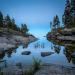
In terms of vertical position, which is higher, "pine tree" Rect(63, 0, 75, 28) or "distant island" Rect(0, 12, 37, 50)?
"pine tree" Rect(63, 0, 75, 28)

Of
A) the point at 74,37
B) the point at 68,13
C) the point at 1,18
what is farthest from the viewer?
the point at 1,18

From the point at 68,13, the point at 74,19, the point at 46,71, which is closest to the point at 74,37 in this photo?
the point at 74,19

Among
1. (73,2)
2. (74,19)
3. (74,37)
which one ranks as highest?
(73,2)

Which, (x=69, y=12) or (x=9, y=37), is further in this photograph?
(x=69, y=12)

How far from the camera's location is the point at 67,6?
99750mm

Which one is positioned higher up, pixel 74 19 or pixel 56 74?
pixel 74 19

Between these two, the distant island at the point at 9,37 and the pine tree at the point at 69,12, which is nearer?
the distant island at the point at 9,37

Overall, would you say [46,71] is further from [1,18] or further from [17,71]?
[1,18]

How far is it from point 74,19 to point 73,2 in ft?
23.6

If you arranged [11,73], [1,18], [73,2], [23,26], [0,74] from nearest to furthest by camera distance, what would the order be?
[0,74]
[11,73]
[73,2]
[1,18]
[23,26]

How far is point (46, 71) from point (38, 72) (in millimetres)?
757

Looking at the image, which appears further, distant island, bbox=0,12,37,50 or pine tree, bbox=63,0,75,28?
pine tree, bbox=63,0,75,28

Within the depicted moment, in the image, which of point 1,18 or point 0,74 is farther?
point 1,18

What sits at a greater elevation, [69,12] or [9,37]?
[69,12]
